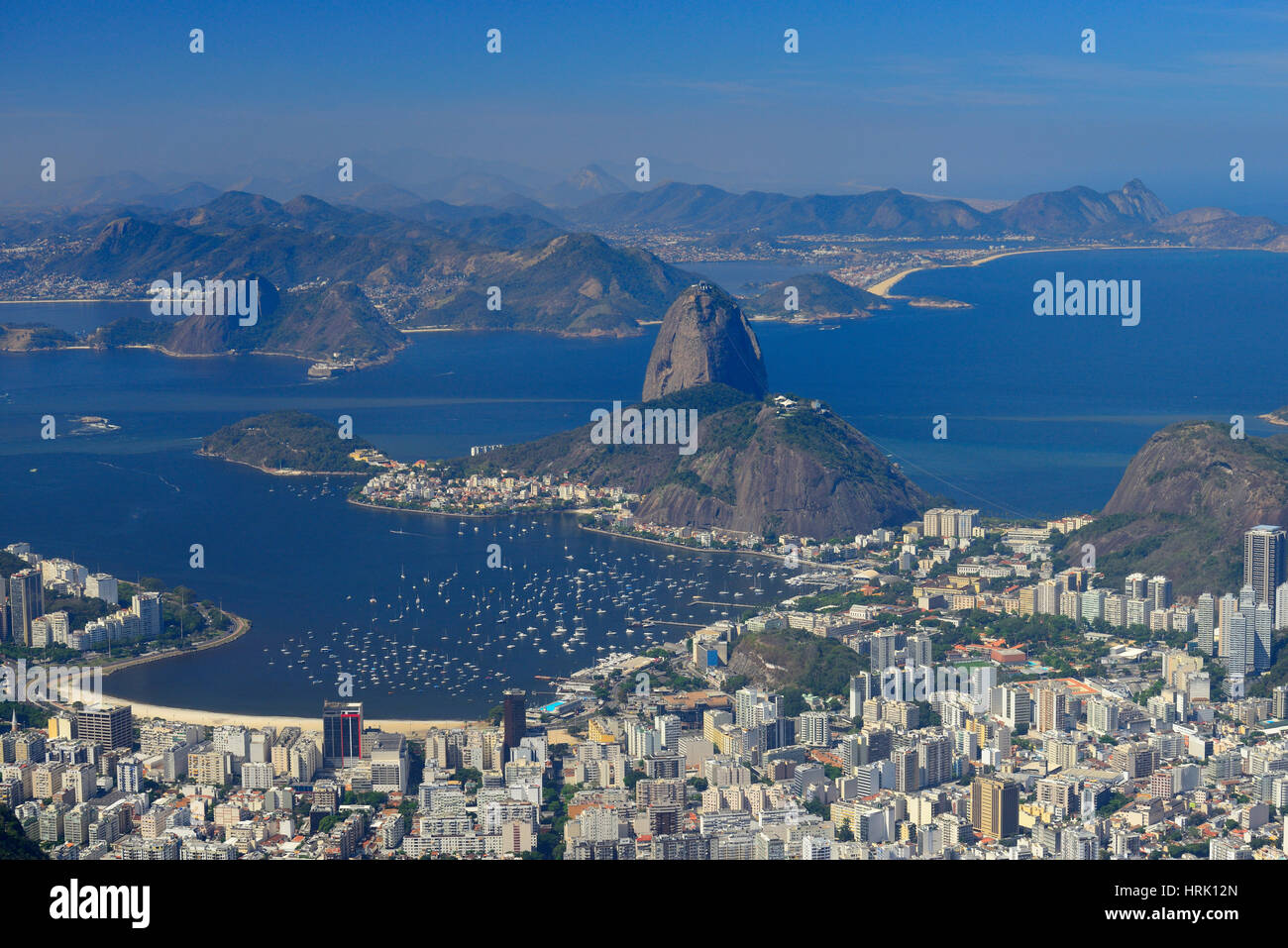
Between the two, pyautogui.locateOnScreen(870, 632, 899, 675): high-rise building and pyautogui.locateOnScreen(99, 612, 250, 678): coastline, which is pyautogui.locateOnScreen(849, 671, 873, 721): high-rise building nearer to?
pyautogui.locateOnScreen(870, 632, 899, 675): high-rise building

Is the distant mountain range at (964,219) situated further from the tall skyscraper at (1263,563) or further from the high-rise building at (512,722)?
the high-rise building at (512,722)

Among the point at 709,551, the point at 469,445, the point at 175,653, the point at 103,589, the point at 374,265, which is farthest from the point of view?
the point at 374,265

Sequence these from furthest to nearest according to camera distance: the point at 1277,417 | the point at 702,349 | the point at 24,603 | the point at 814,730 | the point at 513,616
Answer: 1. the point at 1277,417
2. the point at 702,349
3. the point at 513,616
4. the point at 24,603
5. the point at 814,730

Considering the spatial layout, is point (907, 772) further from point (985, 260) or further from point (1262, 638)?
point (985, 260)

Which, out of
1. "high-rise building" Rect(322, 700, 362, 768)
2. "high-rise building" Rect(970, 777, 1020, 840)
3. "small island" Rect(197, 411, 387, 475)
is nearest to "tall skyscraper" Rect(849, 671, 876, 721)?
"high-rise building" Rect(970, 777, 1020, 840)

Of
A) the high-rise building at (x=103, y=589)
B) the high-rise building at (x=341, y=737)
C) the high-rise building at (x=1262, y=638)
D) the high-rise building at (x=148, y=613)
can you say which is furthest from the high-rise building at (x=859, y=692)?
the high-rise building at (x=103, y=589)

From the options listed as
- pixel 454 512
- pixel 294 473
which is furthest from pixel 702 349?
pixel 294 473
